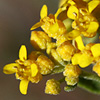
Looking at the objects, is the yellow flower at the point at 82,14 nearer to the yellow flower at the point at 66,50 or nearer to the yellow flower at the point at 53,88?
the yellow flower at the point at 66,50

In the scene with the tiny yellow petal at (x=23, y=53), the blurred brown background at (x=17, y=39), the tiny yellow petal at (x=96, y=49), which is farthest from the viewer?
the blurred brown background at (x=17, y=39)

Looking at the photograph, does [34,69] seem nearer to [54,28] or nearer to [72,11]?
[54,28]

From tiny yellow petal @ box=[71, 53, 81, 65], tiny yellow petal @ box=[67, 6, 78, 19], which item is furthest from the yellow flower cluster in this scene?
tiny yellow petal @ box=[67, 6, 78, 19]

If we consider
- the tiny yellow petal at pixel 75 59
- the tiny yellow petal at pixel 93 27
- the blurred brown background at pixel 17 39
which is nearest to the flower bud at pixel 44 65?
the tiny yellow petal at pixel 75 59

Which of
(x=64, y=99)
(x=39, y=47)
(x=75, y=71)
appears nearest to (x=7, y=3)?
(x=64, y=99)

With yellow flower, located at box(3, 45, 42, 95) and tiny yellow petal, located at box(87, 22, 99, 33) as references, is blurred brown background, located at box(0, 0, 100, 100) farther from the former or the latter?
tiny yellow petal, located at box(87, 22, 99, 33)
